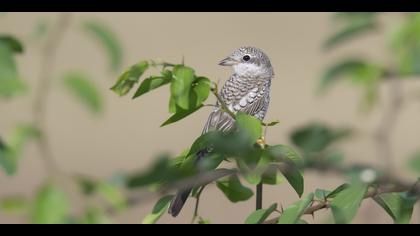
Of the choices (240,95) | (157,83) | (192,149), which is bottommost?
(240,95)

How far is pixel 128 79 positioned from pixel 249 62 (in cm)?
344

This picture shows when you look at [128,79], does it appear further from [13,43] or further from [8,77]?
[8,77]

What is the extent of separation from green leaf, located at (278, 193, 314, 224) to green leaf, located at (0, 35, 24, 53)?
498 millimetres

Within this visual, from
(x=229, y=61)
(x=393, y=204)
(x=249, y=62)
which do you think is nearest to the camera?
(x=393, y=204)

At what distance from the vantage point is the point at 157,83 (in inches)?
46.3

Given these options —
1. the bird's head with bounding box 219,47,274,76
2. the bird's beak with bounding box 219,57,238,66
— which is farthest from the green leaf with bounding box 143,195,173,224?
the bird's head with bounding box 219,47,274,76

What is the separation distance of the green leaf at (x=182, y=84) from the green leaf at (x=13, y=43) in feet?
0.81

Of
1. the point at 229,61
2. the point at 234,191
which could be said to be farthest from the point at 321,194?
the point at 229,61

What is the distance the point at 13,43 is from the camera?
1.09 m

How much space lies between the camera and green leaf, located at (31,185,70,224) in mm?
801

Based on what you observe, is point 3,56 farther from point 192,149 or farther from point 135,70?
point 192,149

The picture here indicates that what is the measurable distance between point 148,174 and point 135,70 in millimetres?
509

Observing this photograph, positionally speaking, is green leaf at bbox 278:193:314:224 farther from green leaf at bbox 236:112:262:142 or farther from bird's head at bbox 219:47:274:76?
bird's head at bbox 219:47:274:76

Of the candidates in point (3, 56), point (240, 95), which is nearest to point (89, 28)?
point (3, 56)
